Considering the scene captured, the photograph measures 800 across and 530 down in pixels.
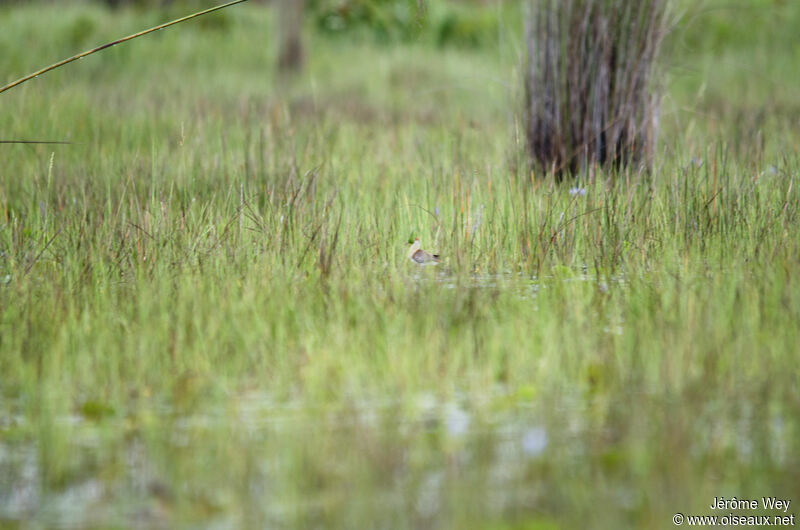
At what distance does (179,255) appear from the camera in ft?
10.9

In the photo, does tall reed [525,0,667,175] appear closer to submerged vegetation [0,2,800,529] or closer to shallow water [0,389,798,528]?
submerged vegetation [0,2,800,529]

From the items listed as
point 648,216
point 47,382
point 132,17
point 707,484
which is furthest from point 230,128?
point 132,17

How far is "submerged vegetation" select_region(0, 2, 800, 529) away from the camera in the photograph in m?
1.90

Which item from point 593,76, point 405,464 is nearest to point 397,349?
point 405,464

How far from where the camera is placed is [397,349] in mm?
2490

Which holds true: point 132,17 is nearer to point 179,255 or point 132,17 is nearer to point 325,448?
point 179,255

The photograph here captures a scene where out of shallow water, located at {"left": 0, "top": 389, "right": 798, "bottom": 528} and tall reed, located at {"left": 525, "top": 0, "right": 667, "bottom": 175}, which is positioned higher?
tall reed, located at {"left": 525, "top": 0, "right": 667, "bottom": 175}

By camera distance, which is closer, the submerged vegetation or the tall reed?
the submerged vegetation

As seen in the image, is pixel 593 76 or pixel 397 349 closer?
pixel 397 349

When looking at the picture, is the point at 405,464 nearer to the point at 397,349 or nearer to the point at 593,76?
the point at 397,349

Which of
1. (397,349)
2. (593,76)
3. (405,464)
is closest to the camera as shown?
(405,464)

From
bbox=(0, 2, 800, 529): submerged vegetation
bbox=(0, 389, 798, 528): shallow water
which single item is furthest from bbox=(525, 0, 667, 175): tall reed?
bbox=(0, 389, 798, 528): shallow water

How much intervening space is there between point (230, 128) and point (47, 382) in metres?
4.15

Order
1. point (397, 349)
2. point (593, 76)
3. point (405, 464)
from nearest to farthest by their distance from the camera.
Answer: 1. point (405, 464)
2. point (397, 349)
3. point (593, 76)
